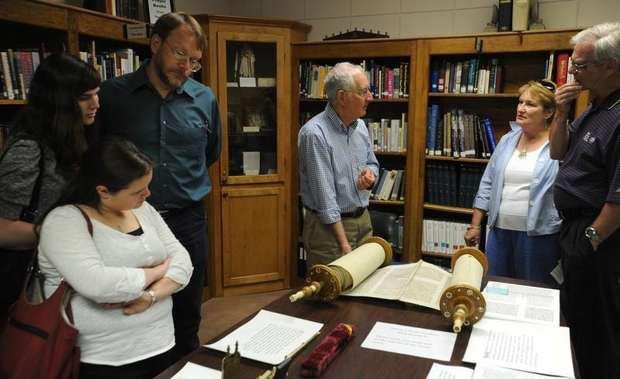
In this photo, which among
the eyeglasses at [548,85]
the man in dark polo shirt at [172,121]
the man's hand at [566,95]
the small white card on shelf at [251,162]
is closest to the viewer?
the man in dark polo shirt at [172,121]

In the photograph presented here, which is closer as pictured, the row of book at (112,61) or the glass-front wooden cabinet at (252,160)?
the row of book at (112,61)

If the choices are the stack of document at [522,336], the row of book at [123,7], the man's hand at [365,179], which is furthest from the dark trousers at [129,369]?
the row of book at [123,7]

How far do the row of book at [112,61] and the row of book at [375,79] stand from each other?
1249 mm

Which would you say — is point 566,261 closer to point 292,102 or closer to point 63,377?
point 63,377

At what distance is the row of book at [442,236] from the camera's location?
11.2ft

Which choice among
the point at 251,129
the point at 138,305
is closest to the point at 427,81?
the point at 251,129

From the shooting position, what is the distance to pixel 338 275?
4.81ft

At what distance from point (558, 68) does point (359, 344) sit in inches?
95.1

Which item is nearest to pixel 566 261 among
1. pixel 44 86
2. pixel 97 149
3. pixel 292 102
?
pixel 97 149

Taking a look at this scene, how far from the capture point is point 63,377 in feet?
4.16

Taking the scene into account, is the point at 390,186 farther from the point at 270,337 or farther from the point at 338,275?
the point at 270,337

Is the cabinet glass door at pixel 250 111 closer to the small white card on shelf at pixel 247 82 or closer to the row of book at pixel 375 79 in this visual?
the small white card on shelf at pixel 247 82

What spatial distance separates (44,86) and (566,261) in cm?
197

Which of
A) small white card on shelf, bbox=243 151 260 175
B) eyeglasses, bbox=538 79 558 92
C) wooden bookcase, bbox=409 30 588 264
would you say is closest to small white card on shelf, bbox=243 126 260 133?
small white card on shelf, bbox=243 151 260 175
